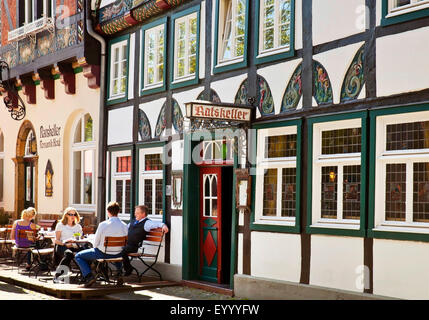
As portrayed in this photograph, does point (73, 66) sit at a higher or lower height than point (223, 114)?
higher

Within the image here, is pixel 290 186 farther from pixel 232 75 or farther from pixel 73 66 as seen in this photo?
pixel 73 66

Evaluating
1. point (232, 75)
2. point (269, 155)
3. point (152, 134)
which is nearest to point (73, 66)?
point (152, 134)

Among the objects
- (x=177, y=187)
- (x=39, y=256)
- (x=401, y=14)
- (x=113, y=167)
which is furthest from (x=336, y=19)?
(x=39, y=256)

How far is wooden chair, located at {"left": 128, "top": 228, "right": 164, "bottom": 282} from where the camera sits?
1394 centimetres

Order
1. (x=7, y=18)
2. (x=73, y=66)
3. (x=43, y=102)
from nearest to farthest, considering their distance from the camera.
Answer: (x=73, y=66)
(x=43, y=102)
(x=7, y=18)

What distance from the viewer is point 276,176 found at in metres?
11.6

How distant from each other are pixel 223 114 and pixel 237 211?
182 cm

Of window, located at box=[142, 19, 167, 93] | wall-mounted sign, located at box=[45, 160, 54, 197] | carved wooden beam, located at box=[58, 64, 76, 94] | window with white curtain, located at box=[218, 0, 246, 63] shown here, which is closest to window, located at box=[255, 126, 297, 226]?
window with white curtain, located at box=[218, 0, 246, 63]

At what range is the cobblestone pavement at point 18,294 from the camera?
487 inches

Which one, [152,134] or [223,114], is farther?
[152,134]

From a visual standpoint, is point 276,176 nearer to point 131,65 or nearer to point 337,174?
point 337,174

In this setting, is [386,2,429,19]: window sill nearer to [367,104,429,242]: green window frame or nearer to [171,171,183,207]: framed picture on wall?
[367,104,429,242]: green window frame

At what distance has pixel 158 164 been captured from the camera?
49.7 ft

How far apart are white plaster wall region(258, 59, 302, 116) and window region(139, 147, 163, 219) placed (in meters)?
3.96
